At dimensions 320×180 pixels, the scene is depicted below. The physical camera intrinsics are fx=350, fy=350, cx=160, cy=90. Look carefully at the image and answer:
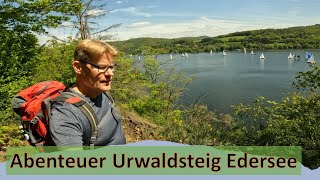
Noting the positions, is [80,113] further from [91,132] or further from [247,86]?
[247,86]

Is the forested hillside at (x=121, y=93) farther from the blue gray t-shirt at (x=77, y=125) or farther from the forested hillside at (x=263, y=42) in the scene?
the forested hillside at (x=263, y=42)

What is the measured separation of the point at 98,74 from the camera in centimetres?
189

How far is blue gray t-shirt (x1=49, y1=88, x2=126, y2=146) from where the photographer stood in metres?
1.64

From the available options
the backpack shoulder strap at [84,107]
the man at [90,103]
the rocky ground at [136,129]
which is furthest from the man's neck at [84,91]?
the rocky ground at [136,129]

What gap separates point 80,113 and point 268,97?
4255 centimetres

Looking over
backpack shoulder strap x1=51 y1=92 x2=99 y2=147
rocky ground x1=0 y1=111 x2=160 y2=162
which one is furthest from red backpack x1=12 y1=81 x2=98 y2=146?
rocky ground x1=0 y1=111 x2=160 y2=162

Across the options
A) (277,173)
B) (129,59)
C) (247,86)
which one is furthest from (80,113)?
(247,86)

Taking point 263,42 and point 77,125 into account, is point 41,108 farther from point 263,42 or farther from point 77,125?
point 263,42

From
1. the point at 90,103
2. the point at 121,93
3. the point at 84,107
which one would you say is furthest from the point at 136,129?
the point at 84,107

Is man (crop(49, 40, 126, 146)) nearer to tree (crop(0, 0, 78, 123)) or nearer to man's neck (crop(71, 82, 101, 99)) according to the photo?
man's neck (crop(71, 82, 101, 99))

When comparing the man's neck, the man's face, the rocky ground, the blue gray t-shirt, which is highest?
the man's face

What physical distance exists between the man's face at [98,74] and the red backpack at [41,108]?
0.42ft

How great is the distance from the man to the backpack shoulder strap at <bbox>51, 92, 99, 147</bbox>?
0.06 ft

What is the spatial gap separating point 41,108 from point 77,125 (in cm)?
25
